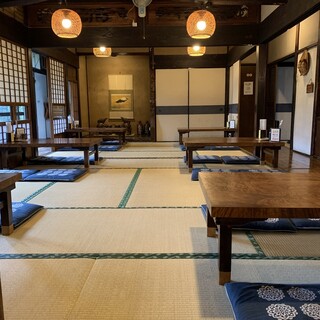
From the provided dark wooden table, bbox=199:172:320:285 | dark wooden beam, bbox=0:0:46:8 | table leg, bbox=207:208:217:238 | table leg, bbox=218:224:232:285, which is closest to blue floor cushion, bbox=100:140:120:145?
dark wooden beam, bbox=0:0:46:8

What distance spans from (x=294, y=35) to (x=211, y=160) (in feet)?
10.5

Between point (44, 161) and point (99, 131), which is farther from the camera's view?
point (99, 131)

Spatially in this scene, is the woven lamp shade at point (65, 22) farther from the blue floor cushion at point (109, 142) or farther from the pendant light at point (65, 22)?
the blue floor cushion at point (109, 142)

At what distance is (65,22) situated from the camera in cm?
425

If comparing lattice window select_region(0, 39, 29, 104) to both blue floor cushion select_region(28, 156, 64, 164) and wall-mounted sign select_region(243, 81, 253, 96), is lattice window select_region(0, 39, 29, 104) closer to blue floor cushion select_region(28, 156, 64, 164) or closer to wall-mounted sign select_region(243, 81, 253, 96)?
blue floor cushion select_region(28, 156, 64, 164)

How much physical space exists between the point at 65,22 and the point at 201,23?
5.74ft

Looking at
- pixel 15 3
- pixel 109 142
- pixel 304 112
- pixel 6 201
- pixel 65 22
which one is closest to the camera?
pixel 6 201

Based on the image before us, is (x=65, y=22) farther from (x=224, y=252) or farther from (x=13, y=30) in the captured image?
(x=224, y=252)

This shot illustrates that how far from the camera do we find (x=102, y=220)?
9.14ft

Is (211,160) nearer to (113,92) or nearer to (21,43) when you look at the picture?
(21,43)

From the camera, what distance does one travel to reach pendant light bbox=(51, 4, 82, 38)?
4234mm

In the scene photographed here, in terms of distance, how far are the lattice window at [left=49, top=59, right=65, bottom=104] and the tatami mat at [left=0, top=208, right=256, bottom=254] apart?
5339 mm

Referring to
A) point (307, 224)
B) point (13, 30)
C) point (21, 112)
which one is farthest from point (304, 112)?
point (13, 30)

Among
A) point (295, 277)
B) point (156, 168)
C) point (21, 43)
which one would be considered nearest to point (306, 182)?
point (295, 277)
